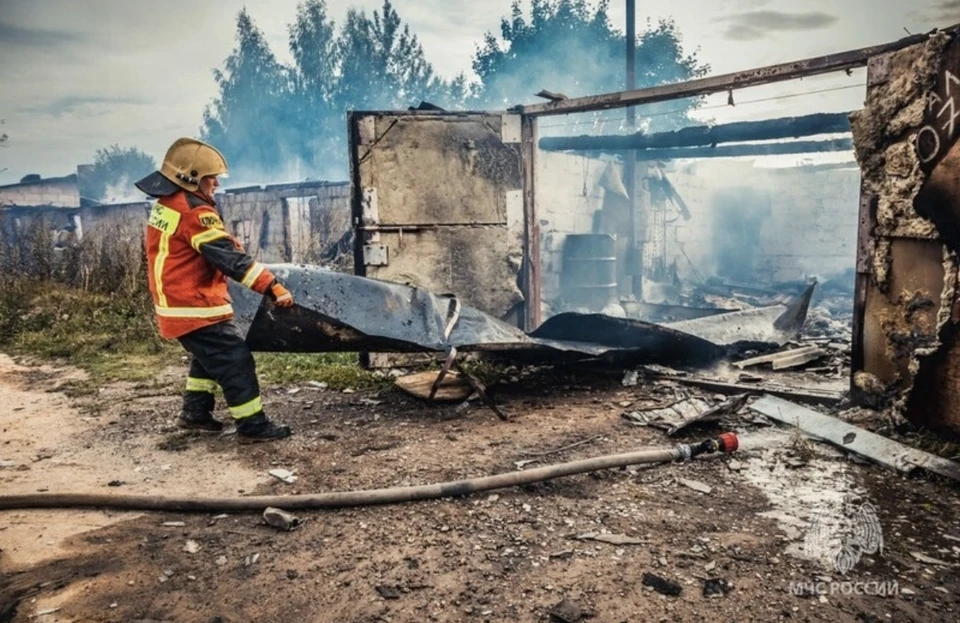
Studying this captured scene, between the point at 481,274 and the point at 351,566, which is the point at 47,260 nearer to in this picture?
the point at 481,274

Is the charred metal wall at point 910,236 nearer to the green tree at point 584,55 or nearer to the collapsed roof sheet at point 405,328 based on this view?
the collapsed roof sheet at point 405,328

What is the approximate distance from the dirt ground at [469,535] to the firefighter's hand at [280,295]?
0.95 meters

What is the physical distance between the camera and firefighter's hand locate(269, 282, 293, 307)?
362 centimetres

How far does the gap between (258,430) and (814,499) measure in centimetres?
329

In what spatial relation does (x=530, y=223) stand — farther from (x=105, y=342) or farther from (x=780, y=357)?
(x=105, y=342)

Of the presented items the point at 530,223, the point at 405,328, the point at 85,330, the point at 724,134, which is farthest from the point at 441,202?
the point at 724,134

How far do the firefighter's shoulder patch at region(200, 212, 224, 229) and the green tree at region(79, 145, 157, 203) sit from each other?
58.5 meters

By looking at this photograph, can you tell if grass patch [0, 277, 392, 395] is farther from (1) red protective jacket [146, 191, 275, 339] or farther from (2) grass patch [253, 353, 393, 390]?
(1) red protective jacket [146, 191, 275, 339]

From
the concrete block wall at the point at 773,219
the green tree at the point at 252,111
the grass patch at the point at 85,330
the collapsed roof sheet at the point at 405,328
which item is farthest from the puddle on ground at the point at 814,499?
the green tree at the point at 252,111

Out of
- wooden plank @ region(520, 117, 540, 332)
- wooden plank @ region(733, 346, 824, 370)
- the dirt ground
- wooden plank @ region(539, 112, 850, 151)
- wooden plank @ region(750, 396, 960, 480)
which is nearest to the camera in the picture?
the dirt ground

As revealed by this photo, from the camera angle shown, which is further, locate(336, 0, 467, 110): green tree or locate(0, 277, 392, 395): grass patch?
locate(336, 0, 467, 110): green tree

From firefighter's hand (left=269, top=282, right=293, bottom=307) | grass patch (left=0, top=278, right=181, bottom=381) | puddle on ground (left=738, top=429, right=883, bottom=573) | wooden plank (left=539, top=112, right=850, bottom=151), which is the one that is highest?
wooden plank (left=539, top=112, right=850, bottom=151)

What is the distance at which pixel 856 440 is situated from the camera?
11.0 feet

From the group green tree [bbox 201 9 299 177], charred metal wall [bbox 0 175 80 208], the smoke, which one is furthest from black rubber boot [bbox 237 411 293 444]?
the smoke
